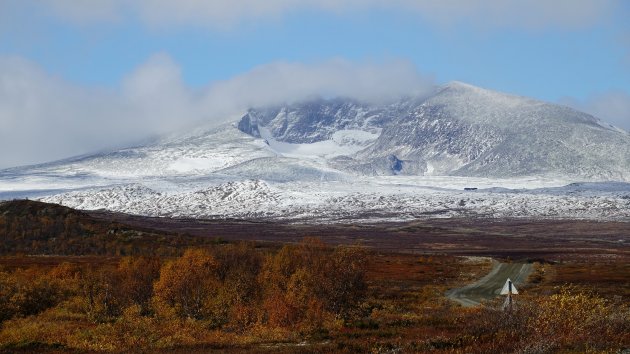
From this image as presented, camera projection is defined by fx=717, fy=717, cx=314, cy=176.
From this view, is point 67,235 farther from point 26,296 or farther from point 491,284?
point 491,284

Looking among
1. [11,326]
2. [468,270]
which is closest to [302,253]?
[11,326]

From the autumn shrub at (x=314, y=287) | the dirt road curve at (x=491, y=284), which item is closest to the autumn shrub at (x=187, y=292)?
the autumn shrub at (x=314, y=287)

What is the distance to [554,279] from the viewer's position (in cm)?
7256

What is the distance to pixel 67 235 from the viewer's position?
102938 mm

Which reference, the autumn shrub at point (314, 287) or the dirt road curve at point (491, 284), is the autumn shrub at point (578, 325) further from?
the dirt road curve at point (491, 284)

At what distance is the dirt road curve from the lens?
5369 cm

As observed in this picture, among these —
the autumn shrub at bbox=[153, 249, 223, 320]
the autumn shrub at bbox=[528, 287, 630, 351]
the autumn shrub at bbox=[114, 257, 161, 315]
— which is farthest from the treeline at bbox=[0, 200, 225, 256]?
the autumn shrub at bbox=[528, 287, 630, 351]

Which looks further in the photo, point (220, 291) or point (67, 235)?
point (67, 235)

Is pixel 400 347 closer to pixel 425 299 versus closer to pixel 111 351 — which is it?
pixel 111 351

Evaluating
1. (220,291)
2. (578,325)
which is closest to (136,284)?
(220,291)

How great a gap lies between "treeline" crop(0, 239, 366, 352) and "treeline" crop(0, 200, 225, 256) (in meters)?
48.5

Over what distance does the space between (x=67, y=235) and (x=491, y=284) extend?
63.3 meters

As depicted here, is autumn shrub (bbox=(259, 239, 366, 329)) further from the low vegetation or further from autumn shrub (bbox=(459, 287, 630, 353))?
autumn shrub (bbox=(459, 287, 630, 353))

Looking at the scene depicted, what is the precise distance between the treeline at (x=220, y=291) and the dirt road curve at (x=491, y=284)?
11923 millimetres
